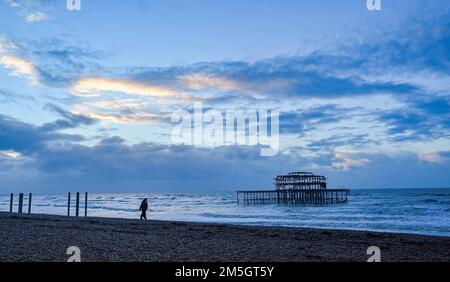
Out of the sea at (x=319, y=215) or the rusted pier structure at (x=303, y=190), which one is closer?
the sea at (x=319, y=215)

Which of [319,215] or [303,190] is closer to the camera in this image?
[319,215]

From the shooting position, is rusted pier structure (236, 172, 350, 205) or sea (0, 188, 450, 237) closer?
sea (0, 188, 450, 237)

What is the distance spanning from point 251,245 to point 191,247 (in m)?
2.20

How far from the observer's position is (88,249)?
37.0ft

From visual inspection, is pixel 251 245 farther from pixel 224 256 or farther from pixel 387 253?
pixel 387 253

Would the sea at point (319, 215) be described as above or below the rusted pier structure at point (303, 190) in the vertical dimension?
below

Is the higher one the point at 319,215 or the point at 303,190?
the point at 303,190

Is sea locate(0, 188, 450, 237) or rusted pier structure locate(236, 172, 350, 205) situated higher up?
rusted pier structure locate(236, 172, 350, 205)
